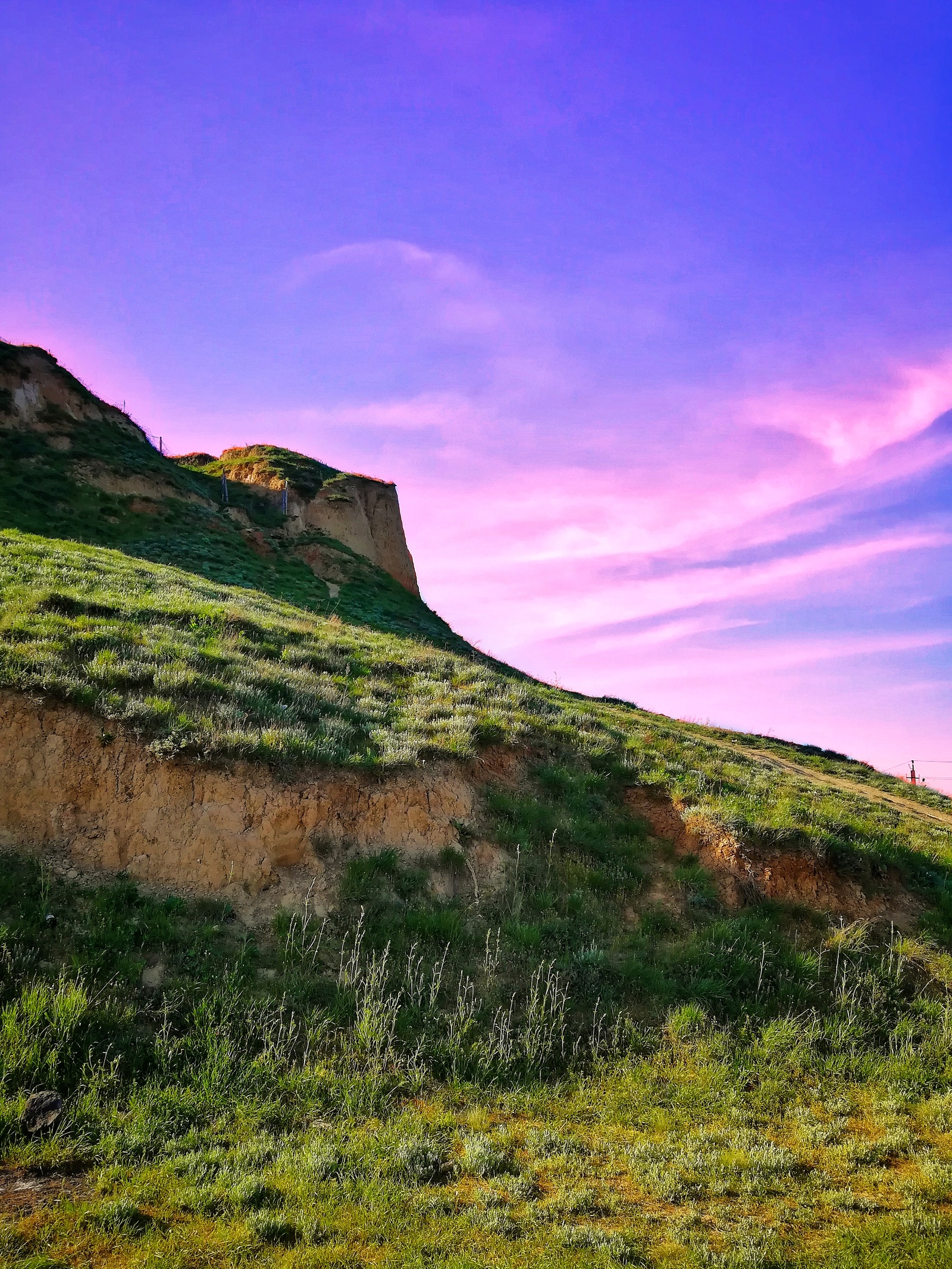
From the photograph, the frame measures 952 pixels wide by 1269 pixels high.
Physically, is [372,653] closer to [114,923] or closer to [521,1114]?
[114,923]

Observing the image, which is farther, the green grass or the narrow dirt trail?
the narrow dirt trail

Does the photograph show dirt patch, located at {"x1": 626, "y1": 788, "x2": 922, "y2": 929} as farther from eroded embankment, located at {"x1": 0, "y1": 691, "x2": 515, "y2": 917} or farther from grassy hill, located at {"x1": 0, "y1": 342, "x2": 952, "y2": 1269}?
eroded embankment, located at {"x1": 0, "y1": 691, "x2": 515, "y2": 917}

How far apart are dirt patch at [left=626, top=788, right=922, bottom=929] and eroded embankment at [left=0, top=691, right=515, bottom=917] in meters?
3.30

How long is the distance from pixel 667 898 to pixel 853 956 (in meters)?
2.40

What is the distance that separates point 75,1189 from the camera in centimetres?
458

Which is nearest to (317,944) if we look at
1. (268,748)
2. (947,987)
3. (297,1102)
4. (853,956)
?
(297,1102)

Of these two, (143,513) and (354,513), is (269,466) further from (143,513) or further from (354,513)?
(143,513)

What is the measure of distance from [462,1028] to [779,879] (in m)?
5.63

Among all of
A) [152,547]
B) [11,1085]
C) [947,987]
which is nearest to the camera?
[11,1085]

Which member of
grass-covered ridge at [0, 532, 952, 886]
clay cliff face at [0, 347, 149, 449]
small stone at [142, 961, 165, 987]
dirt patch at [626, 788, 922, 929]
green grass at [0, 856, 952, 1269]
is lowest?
green grass at [0, 856, 952, 1269]

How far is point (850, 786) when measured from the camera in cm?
2350

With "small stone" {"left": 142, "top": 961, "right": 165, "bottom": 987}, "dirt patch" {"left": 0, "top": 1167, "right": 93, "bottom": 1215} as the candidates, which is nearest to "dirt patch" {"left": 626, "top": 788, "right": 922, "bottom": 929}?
"small stone" {"left": 142, "top": 961, "right": 165, "bottom": 987}

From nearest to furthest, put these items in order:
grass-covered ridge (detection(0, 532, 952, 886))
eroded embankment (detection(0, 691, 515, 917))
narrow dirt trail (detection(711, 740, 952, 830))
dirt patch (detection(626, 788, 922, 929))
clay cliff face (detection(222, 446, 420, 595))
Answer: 1. eroded embankment (detection(0, 691, 515, 917))
2. grass-covered ridge (detection(0, 532, 952, 886))
3. dirt patch (detection(626, 788, 922, 929))
4. narrow dirt trail (detection(711, 740, 952, 830))
5. clay cliff face (detection(222, 446, 420, 595))

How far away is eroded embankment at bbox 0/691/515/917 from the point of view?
26.0 ft
